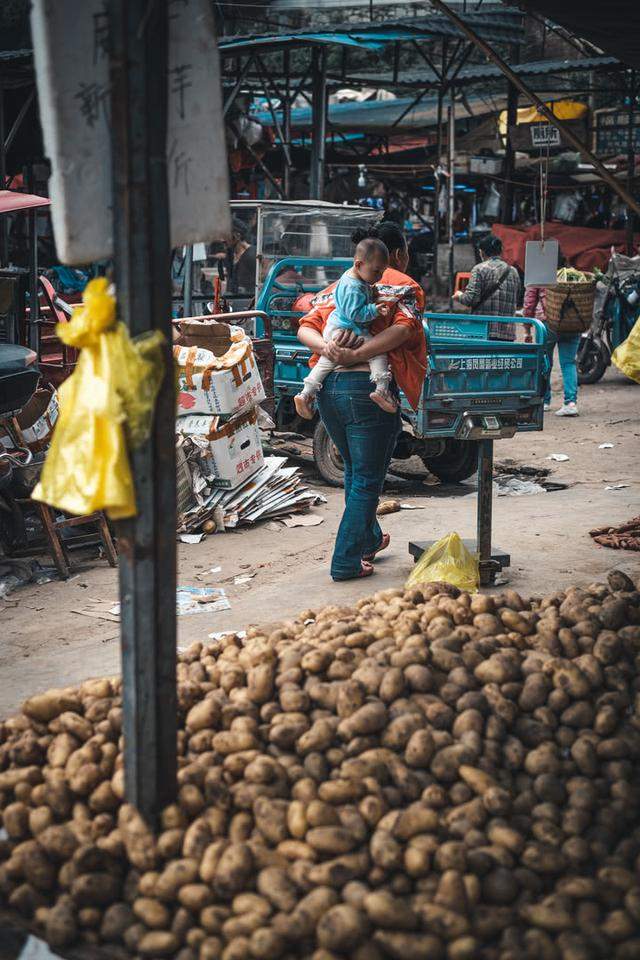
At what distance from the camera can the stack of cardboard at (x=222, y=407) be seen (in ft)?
24.4

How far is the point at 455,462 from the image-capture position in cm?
907

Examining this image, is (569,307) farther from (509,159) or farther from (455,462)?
(509,159)

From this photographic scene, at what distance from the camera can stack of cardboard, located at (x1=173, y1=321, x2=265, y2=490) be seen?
7.45m

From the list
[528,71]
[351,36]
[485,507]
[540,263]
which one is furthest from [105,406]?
[528,71]

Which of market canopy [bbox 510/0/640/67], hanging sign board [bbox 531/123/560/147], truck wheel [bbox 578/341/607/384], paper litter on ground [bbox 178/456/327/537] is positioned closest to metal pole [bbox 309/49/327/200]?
hanging sign board [bbox 531/123/560/147]

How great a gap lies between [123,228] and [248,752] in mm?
1577

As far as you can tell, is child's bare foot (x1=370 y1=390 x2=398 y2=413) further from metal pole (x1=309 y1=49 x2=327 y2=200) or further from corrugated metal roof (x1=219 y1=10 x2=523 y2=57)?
metal pole (x1=309 y1=49 x2=327 y2=200)

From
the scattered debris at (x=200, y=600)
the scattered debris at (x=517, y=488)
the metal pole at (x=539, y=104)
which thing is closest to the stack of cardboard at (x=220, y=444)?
the scattered debris at (x=200, y=600)

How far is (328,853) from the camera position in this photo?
2740mm

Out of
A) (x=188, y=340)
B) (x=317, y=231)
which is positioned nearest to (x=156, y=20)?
(x=188, y=340)

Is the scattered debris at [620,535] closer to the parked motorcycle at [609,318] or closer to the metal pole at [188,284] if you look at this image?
the metal pole at [188,284]

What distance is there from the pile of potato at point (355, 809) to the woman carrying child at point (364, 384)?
1.95 metres

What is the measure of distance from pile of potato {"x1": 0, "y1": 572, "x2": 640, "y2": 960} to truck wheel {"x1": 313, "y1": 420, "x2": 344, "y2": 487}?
490 cm

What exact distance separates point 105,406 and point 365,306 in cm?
305
